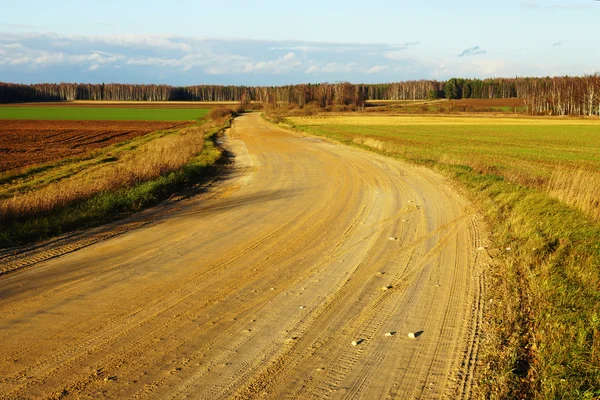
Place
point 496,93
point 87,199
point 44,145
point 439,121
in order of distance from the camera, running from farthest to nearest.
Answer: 1. point 496,93
2. point 439,121
3. point 44,145
4. point 87,199

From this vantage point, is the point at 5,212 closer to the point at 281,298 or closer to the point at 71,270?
the point at 71,270

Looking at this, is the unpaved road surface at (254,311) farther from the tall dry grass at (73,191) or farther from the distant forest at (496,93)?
the distant forest at (496,93)

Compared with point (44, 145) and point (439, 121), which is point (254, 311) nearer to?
point (44, 145)

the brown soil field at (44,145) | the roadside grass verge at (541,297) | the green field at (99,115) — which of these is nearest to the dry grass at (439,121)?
the green field at (99,115)

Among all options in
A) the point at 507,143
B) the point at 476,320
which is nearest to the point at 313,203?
the point at 476,320

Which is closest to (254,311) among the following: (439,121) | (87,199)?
(87,199)

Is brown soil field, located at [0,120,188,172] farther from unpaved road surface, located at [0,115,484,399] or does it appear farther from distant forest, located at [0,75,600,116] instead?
distant forest, located at [0,75,600,116]

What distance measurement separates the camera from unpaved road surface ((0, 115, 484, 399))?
4766mm

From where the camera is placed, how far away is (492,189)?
1541 centimetres

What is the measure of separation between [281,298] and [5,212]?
287 inches

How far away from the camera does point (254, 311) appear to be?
6488 millimetres

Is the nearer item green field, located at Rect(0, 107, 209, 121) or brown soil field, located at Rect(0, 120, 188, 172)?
brown soil field, located at Rect(0, 120, 188, 172)

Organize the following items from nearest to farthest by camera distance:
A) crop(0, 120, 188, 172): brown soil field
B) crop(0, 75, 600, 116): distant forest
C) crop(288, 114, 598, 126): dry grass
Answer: crop(0, 120, 188, 172): brown soil field → crop(288, 114, 598, 126): dry grass → crop(0, 75, 600, 116): distant forest

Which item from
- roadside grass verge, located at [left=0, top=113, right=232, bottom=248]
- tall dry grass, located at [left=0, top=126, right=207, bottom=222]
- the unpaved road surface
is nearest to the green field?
roadside grass verge, located at [left=0, top=113, right=232, bottom=248]
